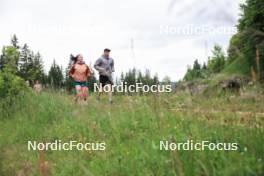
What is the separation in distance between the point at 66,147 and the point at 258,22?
15575mm

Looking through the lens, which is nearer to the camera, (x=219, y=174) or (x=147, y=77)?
(x=219, y=174)

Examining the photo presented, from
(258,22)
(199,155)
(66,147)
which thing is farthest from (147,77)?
(258,22)

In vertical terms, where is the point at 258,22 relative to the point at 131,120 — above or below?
above

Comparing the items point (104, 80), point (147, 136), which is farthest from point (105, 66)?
point (147, 136)

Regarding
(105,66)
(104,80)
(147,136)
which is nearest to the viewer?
(147,136)

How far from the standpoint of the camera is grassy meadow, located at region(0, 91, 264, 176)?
15.0 feet

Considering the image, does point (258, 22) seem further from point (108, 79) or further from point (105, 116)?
point (105, 116)

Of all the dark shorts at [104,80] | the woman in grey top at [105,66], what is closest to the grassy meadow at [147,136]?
the woman in grey top at [105,66]

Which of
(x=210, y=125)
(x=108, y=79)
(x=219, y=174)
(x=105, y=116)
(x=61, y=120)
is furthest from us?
(x=108, y=79)

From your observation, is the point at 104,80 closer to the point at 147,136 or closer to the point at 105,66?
the point at 105,66

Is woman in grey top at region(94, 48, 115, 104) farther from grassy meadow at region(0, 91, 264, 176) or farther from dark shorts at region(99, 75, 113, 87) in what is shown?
grassy meadow at region(0, 91, 264, 176)

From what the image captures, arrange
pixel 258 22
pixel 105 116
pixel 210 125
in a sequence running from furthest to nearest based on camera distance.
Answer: pixel 258 22 → pixel 105 116 → pixel 210 125

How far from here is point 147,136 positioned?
23.0 feet

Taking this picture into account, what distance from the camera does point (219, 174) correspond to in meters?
4.21
